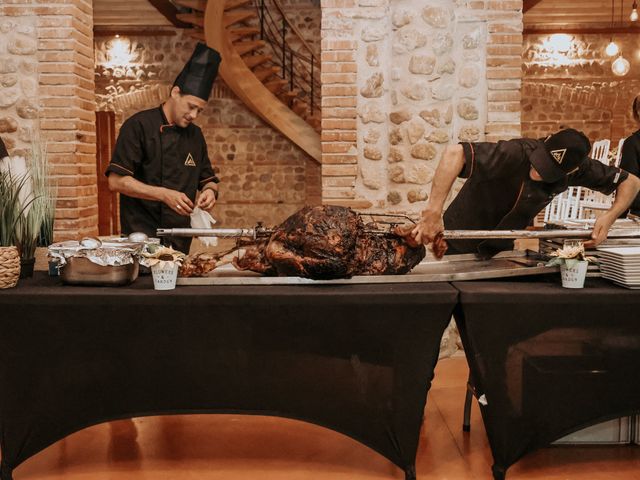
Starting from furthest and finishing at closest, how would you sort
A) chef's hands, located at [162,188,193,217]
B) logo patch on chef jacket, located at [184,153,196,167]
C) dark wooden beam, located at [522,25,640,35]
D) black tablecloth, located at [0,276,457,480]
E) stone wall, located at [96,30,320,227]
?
dark wooden beam, located at [522,25,640,35] < stone wall, located at [96,30,320,227] < logo patch on chef jacket, located at [184,153,196,167] < chef's hands, located at [162,188,193,217] < black tablecloth, located at [0,276,457,480]

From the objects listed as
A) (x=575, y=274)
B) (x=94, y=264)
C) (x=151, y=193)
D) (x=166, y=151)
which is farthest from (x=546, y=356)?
(x=166, y=151)

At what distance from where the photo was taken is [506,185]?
9.83 feet

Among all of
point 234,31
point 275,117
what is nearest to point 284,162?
point 275,117

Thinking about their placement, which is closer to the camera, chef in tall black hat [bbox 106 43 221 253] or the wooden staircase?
chef in tall black hat [bbox 106 43 221 253]

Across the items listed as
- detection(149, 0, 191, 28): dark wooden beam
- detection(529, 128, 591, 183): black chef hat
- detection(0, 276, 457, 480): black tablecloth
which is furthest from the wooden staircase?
detection(0, 276, 457, 480): black tablecloth

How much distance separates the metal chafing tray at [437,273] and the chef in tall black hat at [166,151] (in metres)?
0.96

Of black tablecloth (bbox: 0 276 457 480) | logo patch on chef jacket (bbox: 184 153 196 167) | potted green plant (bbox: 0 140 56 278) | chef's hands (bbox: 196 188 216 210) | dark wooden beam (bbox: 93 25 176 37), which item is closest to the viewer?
black tablecloth (bbox: 0 276 457 480)

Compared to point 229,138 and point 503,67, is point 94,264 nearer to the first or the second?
point 503,67

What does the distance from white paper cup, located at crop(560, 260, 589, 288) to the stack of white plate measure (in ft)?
0.38

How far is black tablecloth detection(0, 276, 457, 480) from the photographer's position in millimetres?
2418

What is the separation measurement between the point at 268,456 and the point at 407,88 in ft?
8.45

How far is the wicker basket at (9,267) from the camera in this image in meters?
2.45

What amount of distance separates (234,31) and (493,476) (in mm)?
7506

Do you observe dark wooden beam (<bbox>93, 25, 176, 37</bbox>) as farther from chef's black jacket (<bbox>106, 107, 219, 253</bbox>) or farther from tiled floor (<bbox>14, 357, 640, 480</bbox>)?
tiled floor (<bbox>14, 357, 640, 480</bbox>)
